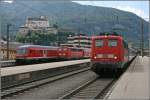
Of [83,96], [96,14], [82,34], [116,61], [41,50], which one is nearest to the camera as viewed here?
[83,96]

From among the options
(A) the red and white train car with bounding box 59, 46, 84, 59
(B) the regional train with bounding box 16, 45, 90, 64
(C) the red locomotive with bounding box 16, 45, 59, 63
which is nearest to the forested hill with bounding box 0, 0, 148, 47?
(A) the red and white train car with bounding box 59, 46, 84, 59

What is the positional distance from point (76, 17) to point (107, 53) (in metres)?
104

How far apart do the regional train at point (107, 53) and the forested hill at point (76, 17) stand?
46.1m

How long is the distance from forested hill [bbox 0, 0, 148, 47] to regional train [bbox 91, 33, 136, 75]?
4615 cm

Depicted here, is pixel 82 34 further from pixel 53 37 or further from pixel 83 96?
pixel 83 96

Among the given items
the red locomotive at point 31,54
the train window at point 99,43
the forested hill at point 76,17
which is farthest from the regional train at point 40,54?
the train window at point 99,43

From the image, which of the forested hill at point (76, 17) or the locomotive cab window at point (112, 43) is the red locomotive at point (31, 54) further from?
the locomotive cab window at point (112, 43)

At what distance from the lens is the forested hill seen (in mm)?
80375

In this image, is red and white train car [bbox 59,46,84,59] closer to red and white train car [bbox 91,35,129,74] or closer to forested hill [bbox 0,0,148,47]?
forested hill [bbox 0,0,148,47]

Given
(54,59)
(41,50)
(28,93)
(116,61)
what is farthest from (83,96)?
(54,59)

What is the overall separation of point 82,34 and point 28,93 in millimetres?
81399

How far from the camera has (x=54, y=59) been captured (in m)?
62.1

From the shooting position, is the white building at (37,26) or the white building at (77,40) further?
the white building at (37,26)

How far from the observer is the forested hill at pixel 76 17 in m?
80.4
